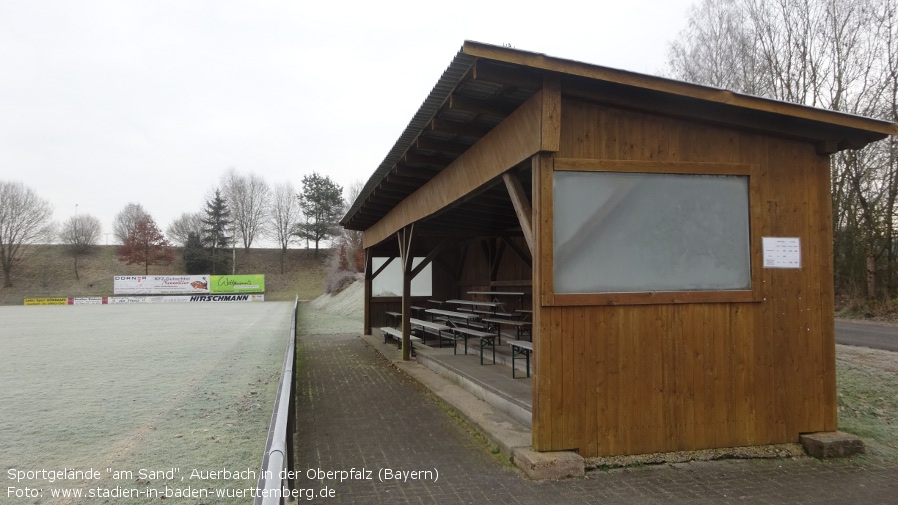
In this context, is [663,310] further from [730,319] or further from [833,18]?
[833,18]

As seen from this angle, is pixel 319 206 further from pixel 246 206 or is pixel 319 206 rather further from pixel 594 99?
pixel 594 99

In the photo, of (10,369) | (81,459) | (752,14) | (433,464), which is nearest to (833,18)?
(752,14)

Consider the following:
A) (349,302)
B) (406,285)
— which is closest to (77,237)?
(349,302)

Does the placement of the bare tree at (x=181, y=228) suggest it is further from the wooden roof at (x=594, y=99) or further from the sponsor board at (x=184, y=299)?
the wooden roof at (x=594, y=99)

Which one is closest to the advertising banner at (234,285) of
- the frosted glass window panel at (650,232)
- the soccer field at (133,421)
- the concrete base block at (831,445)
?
the soccer field at (133,421)

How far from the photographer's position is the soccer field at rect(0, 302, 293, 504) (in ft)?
15.7

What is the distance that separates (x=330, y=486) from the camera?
4418mm

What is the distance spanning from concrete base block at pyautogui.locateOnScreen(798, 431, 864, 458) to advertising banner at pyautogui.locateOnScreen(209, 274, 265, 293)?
54236mm

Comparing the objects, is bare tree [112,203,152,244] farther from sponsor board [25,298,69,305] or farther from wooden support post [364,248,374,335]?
wooden support post [364,248,374,335]

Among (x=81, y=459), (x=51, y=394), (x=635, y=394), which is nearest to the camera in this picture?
(x=635, y=394)

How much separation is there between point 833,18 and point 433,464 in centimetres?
2175

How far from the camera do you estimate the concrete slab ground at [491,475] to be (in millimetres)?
4098

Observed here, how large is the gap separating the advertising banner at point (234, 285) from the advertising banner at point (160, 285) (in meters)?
0.82

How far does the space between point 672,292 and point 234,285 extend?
55.2 metres
